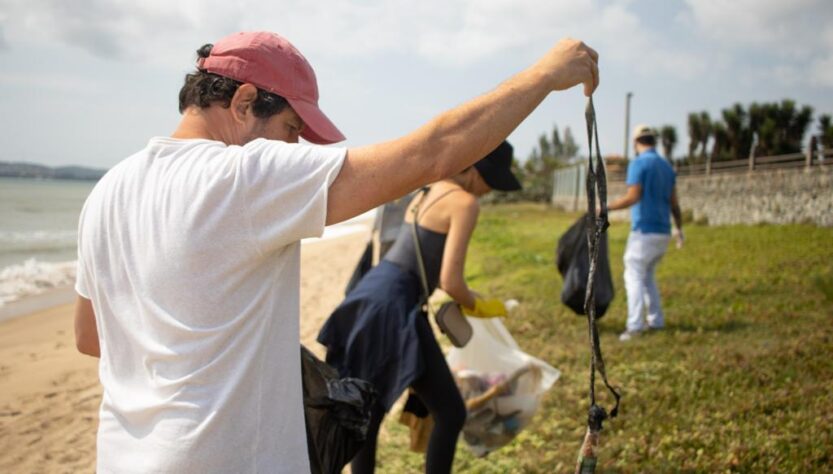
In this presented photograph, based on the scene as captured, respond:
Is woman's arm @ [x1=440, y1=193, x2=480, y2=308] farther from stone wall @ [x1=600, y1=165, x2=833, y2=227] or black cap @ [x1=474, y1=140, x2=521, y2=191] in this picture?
stone wall @ [x1=600, y1=165, x2=833, y2=227]

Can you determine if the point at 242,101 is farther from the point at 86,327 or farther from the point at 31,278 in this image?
the point at 31,278

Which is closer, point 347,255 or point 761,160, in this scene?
point 347,255

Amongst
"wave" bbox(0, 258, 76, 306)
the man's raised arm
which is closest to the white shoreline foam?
"wave" bbox(0, 258, 76, 306)

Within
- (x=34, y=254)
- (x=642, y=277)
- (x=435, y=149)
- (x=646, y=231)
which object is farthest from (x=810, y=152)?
(x=34, y=254)

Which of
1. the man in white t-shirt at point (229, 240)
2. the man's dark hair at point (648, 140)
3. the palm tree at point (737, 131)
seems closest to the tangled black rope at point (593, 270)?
the man in white t-shirt at point (229, 240)

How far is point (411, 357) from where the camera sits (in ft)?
9.55

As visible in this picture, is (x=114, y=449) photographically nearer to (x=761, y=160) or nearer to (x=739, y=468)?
Result: (x=739, y=468)

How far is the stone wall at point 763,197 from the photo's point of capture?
51.9 feet

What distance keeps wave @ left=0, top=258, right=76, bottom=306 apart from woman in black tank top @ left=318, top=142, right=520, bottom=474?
398 inches

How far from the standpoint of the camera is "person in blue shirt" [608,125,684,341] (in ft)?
20.2

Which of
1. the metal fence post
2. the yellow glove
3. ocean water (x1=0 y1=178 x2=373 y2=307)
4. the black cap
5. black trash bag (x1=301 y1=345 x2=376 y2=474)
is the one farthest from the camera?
the metal fence post

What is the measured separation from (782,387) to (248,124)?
4.13 metres

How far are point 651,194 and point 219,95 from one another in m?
5.45

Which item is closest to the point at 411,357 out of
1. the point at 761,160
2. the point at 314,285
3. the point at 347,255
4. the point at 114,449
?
the point at 114,449
